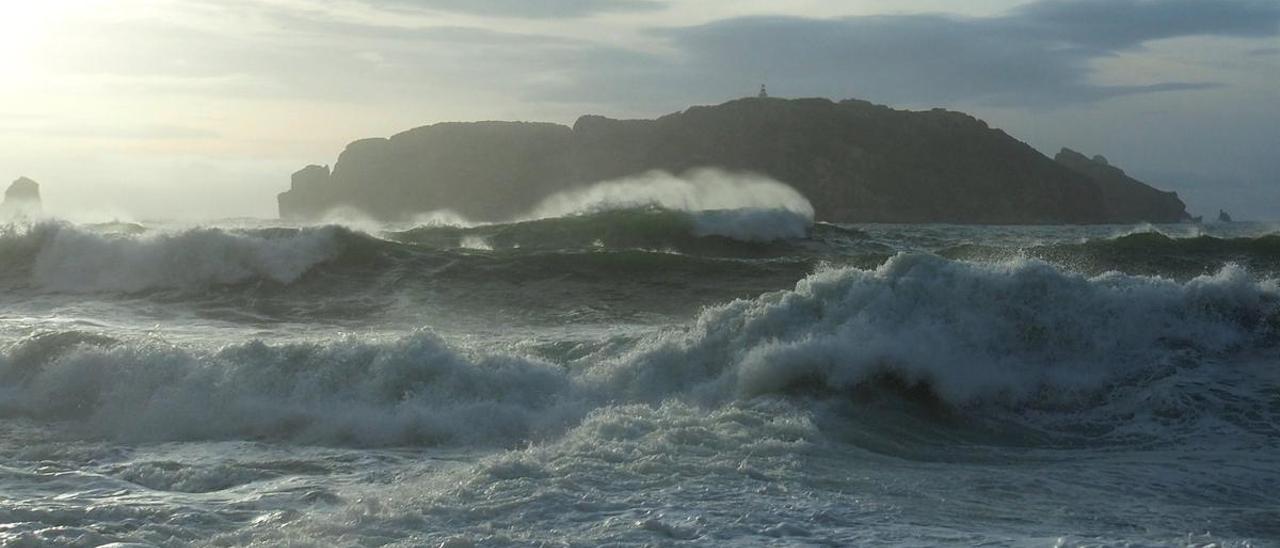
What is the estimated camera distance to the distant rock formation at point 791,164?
97.2 m

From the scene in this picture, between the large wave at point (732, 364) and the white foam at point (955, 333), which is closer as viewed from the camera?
the large wave at point (732, 364)

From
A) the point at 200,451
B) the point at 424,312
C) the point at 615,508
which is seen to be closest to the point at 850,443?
the point at 615,508

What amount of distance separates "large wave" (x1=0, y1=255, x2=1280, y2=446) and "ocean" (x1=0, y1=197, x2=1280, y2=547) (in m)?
0.03

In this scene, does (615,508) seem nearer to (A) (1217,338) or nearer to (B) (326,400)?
(B) (326,400)

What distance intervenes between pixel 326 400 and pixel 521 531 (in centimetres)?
450

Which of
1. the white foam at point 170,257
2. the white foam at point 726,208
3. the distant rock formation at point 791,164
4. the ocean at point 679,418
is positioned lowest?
the ocean at point 679,418

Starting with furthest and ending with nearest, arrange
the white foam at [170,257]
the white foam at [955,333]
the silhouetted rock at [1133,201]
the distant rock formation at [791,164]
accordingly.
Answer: the silhouetted rock at [1133,201] → the distant rock formation at [791,164] → the white foam at [170,257] → the white foam at [955,333]

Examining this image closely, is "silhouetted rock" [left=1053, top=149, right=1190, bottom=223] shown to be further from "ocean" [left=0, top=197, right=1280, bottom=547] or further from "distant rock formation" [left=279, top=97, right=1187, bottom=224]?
"ocean" [left=0, top=197, right=1280, bottom=547]

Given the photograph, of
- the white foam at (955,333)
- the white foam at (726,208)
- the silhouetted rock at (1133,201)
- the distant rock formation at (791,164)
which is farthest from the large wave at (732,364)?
the silhouetted rock at (1133,201)

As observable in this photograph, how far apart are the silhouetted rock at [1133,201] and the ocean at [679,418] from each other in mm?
95711

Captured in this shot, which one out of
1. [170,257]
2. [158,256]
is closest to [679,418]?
[170,257]

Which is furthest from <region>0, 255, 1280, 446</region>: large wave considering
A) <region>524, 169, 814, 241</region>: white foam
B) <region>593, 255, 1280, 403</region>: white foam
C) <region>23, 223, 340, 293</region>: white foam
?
<region>524, 169, 814, 241</region>: white foam

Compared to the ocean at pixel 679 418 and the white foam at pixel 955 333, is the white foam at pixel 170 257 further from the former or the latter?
the white foam at pixel 955 333

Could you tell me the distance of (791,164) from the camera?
323 ft
